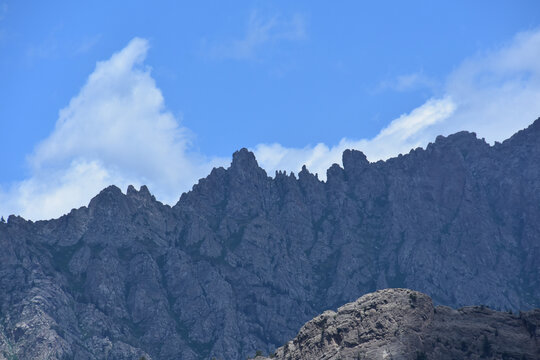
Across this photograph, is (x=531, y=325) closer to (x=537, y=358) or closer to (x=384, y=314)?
(x=537, y=358)

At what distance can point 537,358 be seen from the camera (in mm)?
181625

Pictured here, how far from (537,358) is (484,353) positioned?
11263mm

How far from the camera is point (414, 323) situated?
641 ft

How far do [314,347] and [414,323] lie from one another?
24.3 metres

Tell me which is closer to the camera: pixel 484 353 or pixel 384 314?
pixel 484 353

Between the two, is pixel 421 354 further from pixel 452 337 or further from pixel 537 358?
pixel 537 358

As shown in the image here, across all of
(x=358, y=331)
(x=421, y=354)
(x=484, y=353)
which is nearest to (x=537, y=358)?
(x=484, y=353)

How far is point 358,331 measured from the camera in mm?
195500

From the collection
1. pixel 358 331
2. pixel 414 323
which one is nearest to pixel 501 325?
pixel 414 323

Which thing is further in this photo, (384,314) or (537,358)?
(384,314)

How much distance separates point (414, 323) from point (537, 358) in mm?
28531

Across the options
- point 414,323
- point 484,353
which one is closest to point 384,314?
point 414,323

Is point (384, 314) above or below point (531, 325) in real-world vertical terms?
above

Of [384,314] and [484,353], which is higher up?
[384,314]
